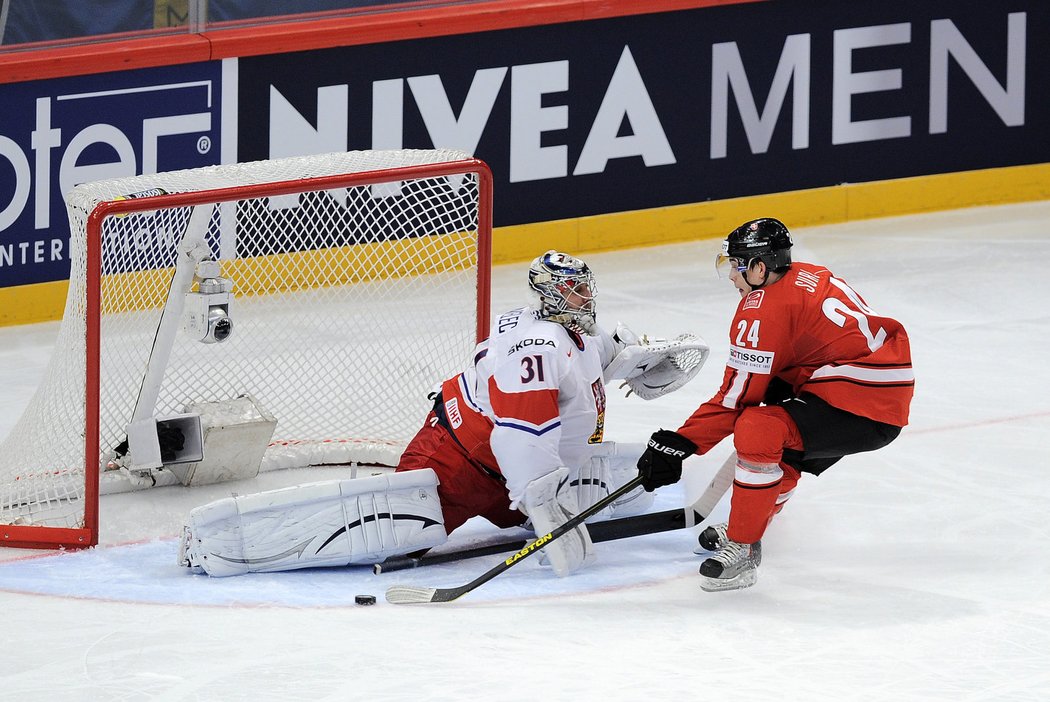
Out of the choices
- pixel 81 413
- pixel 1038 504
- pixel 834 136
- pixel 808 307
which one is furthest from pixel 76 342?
pixel 834 136

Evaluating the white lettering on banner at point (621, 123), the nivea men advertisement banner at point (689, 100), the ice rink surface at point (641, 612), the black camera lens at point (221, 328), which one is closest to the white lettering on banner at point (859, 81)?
the nivea men advertisement banner at point (689, 100)

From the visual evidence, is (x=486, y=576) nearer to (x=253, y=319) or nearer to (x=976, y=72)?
(x=253, y=319)

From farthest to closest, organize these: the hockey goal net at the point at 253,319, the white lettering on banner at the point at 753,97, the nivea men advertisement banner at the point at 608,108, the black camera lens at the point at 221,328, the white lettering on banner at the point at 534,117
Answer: the white lettering on banner at the point at 753,97, the white lettering on banner at the point at 534,117, the nivea men advertisement banner at the point at 608,108, the black camera lens at the point at 221,328, the hockey goal net at the point at 253,319

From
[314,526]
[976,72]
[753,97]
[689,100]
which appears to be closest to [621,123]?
[689,100]

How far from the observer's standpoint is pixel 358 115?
788 centimetres

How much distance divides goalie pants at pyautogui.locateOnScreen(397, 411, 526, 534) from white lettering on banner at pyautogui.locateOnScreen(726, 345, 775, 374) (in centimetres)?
73

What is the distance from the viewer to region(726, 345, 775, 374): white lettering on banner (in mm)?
4602

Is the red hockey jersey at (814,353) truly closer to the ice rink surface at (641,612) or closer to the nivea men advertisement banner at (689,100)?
the ice rink surface at (641,612)

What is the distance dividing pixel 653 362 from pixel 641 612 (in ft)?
3.02

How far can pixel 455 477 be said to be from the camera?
4902 mm

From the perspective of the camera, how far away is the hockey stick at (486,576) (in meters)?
4.59

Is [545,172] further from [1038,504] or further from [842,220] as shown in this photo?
[1038,504]

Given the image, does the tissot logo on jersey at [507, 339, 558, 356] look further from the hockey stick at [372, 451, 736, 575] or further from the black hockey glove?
the hockey stick at [372, 451, 736, 575]

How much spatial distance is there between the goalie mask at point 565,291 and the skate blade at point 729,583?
699mm
